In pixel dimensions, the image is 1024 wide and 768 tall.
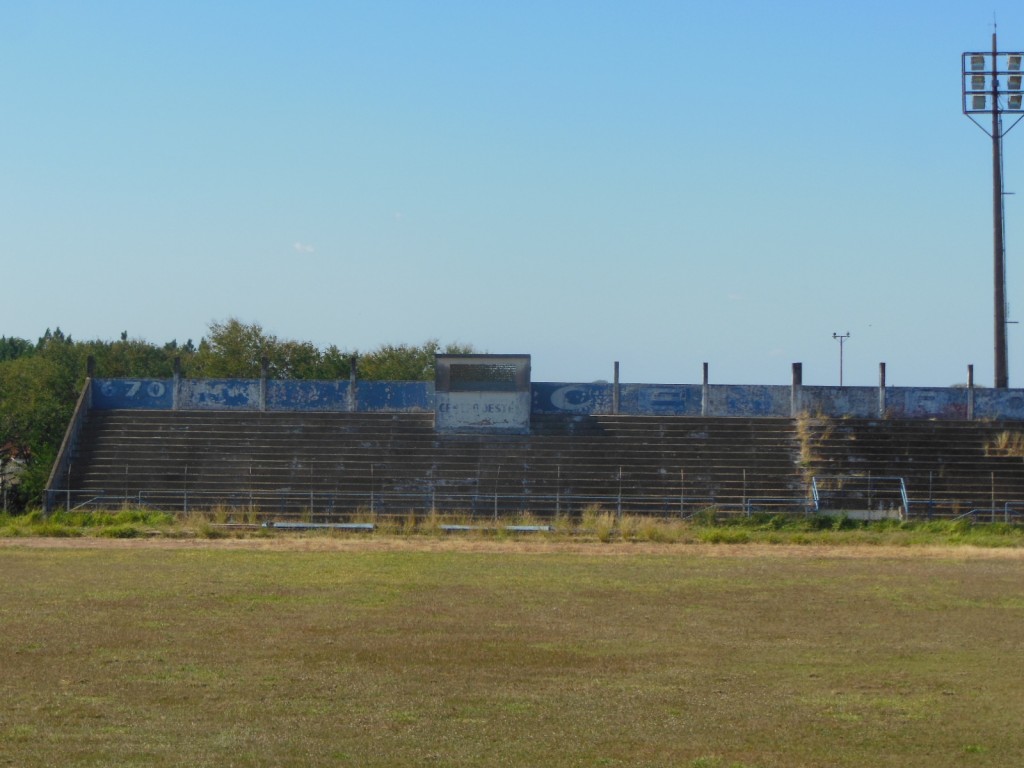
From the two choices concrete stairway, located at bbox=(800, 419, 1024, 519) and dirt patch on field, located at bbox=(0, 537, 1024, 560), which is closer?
dirt patch on field, located at bbox=(0, 537, 1024, 560)

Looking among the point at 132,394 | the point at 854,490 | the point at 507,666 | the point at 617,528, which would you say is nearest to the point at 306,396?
the point at 132,394

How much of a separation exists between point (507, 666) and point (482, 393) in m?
32.5

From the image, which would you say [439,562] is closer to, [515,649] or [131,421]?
[515,649]

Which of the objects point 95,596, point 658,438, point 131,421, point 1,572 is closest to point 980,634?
point 95,596

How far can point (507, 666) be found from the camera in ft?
45.6

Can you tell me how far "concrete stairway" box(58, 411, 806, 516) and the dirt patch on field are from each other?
689 cm

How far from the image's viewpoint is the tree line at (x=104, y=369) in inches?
2122

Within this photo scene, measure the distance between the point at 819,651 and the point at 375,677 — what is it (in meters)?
5.17

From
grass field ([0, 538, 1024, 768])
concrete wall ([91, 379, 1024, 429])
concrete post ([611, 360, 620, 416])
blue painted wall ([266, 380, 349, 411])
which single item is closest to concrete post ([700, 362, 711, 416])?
concrete wall ([91, 379, 1024, 429])

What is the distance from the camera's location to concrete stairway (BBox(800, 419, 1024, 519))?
41.0 meters

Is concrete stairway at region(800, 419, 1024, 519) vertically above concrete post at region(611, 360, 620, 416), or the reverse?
concrete post at region(611, 360, 620, 416)

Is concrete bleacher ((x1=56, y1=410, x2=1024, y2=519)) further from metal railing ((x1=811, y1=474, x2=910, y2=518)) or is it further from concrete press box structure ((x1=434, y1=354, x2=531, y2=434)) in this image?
concrete press box structure ((x1=434, y1=354, x2=531, y2=434))

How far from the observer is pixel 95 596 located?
64.8ft

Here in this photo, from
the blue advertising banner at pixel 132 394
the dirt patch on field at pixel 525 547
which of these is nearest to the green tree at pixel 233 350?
the blue advertising banner at pixel 132 394
